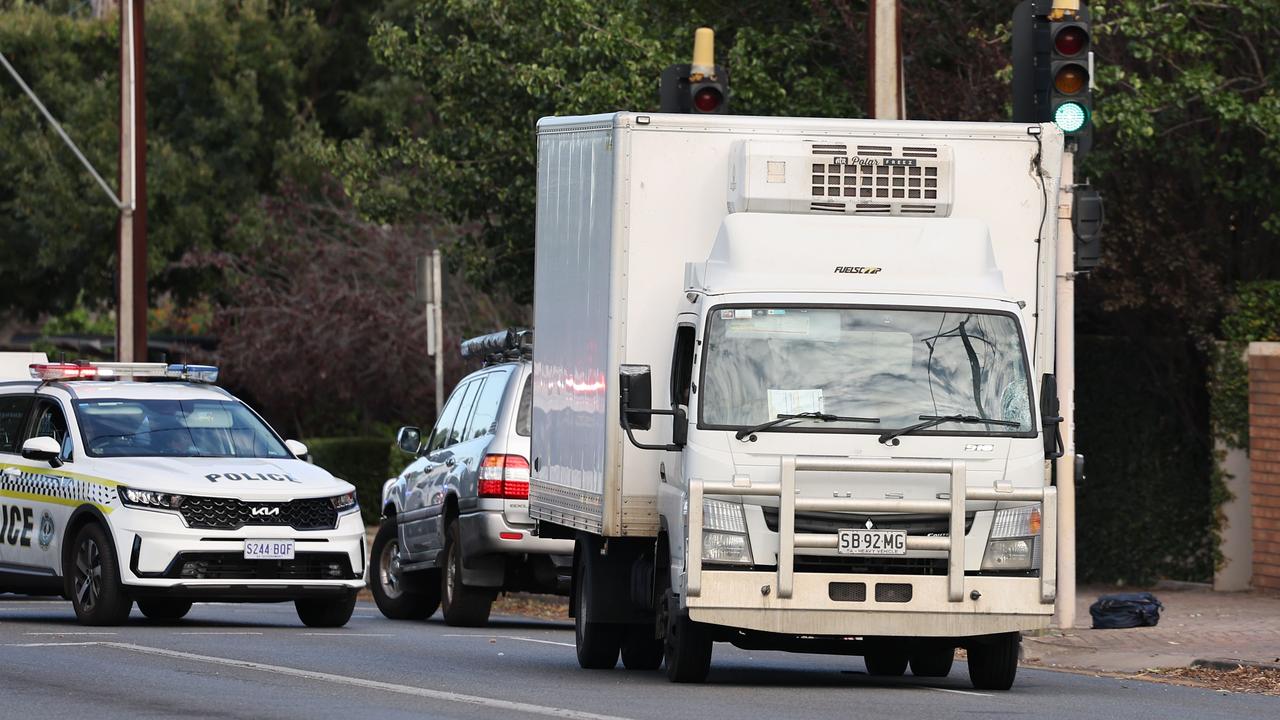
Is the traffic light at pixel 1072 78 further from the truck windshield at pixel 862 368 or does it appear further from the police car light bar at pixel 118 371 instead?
the police car light bar at pixel 118 371

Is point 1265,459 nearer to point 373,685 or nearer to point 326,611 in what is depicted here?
point 326,611

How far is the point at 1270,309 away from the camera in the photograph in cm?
2203

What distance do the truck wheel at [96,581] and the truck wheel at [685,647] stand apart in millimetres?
Result: 5222

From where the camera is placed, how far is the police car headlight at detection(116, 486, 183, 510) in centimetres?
1711

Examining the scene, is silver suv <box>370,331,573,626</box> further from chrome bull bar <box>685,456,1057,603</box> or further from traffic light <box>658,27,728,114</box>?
chrome bull bar <box>685,456,1057,603</box>

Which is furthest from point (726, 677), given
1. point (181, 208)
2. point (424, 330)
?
point (181, 208)

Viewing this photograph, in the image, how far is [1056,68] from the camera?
55.9ft

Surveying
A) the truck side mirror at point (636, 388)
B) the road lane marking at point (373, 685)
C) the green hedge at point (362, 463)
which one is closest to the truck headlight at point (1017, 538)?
the truck side mirror at point (636, 388)

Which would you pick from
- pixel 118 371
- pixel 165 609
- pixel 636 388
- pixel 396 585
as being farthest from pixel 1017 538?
pixel 118 371

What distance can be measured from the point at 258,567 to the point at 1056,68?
21.5ft

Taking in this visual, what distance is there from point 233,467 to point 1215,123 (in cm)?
977

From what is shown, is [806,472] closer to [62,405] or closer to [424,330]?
[62,405]

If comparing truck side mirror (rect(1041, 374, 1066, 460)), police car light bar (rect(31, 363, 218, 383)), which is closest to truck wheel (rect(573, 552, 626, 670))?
truck side mirror (rect(1041, 374, 1066, 460))

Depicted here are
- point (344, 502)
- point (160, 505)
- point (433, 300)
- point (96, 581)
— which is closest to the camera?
point (160, 505)
